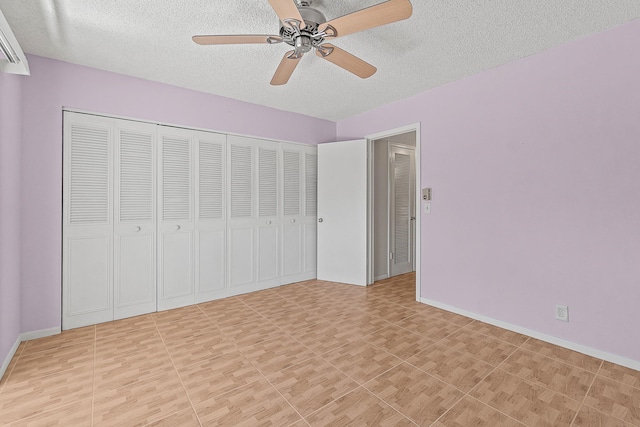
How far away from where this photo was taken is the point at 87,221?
2824 mm

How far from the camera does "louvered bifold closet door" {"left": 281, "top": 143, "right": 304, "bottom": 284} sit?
13.8 feet

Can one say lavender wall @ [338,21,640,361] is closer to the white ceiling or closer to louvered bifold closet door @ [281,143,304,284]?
the white ceiling

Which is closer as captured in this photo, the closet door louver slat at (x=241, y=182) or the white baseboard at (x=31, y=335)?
the white baseboard at (x=31, y=335)

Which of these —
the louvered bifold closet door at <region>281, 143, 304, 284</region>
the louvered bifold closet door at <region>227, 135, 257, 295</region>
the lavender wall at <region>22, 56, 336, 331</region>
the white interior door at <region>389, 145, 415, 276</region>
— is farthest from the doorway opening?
the lavender wall at <region>22, 56, 336, 331</region>

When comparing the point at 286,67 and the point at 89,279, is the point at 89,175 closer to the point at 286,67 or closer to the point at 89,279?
the point at 89,279

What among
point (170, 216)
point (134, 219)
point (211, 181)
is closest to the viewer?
point (134, 219)

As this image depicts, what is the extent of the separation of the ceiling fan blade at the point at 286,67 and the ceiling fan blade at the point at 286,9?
13.8 inches

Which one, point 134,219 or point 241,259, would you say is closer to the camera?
point 134,219

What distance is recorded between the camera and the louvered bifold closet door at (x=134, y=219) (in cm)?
298

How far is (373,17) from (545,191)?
6.87 ft

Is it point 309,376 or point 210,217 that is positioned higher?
point 210,217

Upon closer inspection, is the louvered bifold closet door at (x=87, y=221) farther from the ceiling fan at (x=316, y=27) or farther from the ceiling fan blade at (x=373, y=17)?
the ceiling fan blade at (x=373, y=17)

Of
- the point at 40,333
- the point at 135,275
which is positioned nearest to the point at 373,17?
the point at 135,275

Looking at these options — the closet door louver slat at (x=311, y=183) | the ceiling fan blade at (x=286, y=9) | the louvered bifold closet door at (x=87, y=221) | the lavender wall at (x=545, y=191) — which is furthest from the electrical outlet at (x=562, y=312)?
the louvered bifold closet door at (x=87, y=221)
